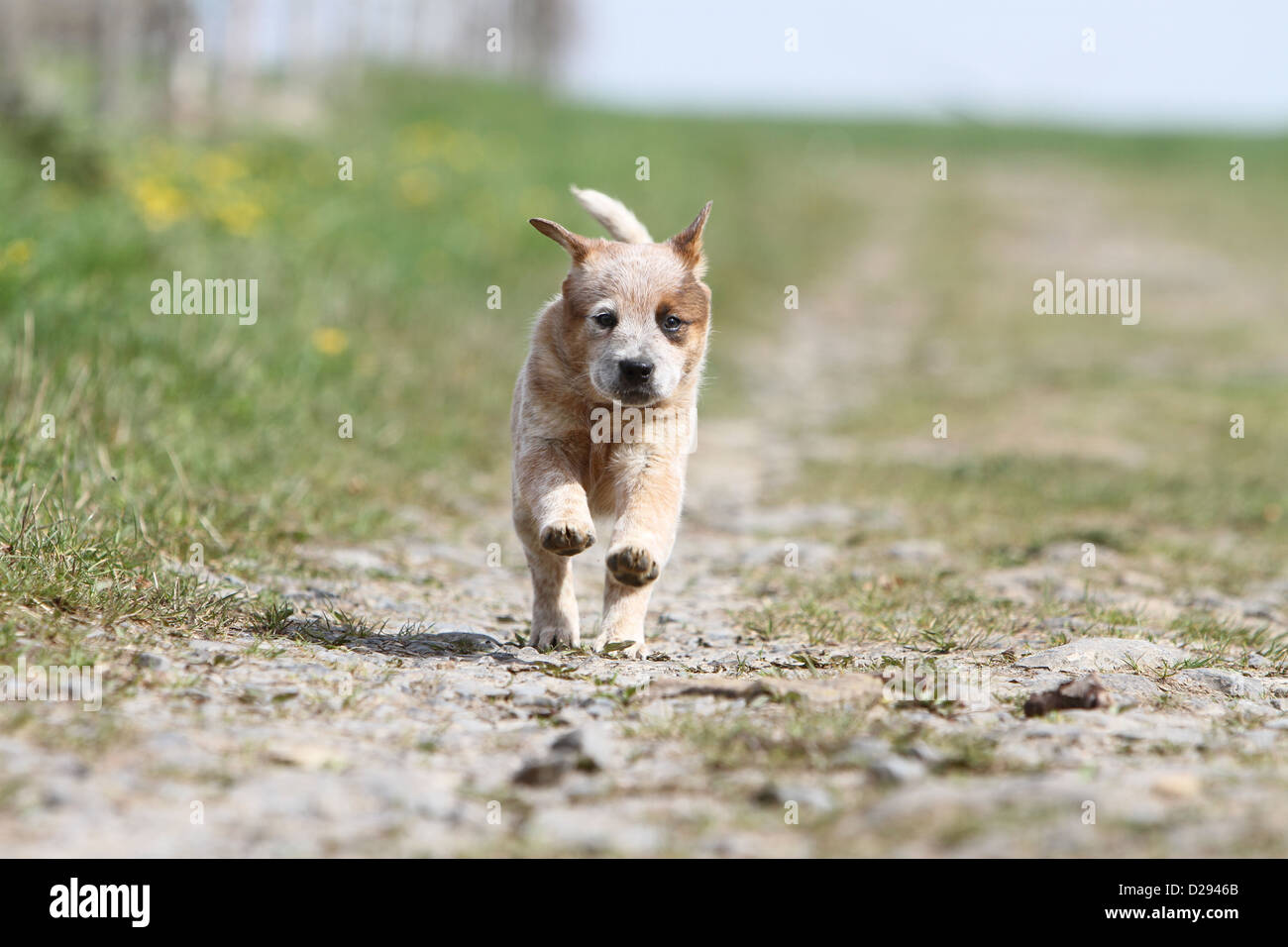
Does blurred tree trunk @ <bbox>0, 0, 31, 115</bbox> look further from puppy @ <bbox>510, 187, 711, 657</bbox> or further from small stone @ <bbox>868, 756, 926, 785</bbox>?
small stone @ <bbox>868, 756, 926, 785</bbox>

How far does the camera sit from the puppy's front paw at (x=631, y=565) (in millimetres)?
3914

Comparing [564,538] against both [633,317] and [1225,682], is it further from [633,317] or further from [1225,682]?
[1225,682]

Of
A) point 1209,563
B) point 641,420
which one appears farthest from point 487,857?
point 1209,563

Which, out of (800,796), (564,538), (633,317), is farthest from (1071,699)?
(633,317)

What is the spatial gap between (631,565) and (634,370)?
638mm

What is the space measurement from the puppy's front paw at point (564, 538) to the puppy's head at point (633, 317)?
513 mm

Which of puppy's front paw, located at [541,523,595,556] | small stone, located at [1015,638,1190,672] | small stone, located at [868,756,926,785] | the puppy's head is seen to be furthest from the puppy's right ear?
small stone, located at [868,756,926,785]

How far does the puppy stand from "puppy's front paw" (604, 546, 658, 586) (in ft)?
0.57

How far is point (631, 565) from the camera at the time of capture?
391cm

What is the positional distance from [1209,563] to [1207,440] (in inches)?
128

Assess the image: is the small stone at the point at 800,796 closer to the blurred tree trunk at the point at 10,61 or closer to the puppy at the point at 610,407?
the puppy at the point at 610,407

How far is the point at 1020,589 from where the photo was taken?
206 inches

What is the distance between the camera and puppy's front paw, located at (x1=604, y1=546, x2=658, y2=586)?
154 inches
